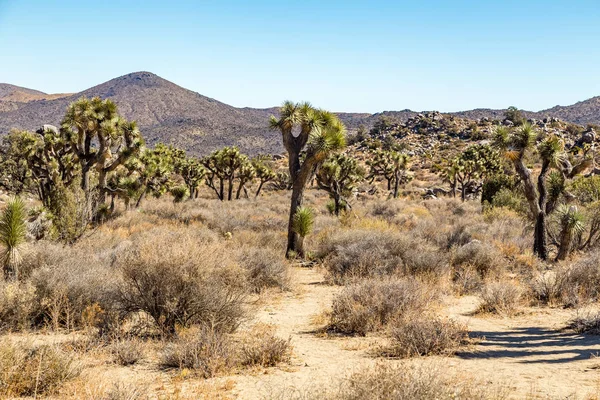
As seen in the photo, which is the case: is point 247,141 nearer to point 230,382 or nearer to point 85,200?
point 85,200

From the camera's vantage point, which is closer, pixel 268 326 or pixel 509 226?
pixel 268 326

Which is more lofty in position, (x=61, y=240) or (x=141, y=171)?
(x=141, y=171)

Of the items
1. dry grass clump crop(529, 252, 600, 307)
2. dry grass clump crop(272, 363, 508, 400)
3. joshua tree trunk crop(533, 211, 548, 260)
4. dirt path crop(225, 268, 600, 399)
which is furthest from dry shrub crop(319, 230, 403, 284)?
dry grass clump crop(272, 363, 508, 400)

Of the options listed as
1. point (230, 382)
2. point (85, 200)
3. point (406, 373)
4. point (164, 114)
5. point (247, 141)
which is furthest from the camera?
point (164, 114)

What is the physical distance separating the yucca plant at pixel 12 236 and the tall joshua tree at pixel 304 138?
30.7ft

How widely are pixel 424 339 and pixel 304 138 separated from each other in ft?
38.3

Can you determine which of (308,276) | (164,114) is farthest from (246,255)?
(164,114)

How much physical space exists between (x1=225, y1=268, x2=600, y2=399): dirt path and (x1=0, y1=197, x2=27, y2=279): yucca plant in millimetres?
5546

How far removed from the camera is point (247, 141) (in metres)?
112

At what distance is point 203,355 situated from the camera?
20.6 feet

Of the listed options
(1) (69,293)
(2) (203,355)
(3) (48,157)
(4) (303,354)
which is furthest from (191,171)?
(2) (203,355)

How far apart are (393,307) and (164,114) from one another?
152 metres

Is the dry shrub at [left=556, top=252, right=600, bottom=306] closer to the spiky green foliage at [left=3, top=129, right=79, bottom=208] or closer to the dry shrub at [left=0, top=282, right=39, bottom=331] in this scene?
the dry shrub at [left=0, top=282, right=39, bottom=331]

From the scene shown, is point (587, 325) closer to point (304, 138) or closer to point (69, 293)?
point (69, 293)
